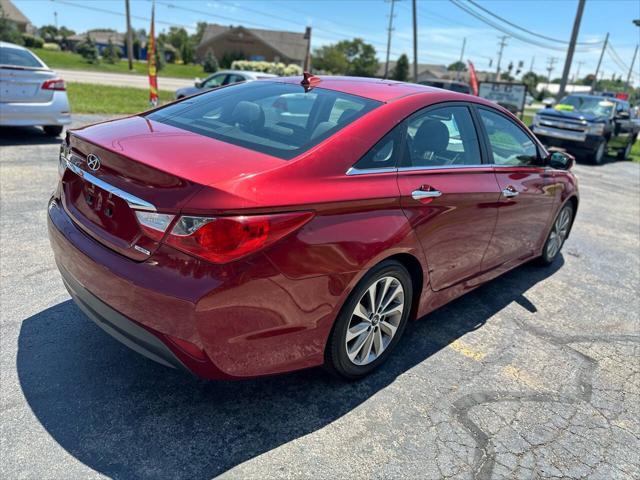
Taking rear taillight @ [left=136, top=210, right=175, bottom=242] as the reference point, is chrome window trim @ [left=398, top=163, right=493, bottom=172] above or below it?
above

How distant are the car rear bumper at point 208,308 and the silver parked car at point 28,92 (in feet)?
21.8

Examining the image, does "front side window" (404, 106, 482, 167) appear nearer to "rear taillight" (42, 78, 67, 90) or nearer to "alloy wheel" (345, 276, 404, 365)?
"alloy wheel" (345, 276, 404, 365)

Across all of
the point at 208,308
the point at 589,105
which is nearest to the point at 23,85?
the point at 208,308

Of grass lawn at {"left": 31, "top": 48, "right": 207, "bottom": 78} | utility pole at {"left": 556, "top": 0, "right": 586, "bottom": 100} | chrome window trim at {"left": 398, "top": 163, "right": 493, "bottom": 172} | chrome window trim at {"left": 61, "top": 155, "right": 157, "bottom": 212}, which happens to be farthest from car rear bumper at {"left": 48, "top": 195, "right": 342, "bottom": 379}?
grass lawn at {"left": 31, "top": 48, "right": 207, "bottom": 78}

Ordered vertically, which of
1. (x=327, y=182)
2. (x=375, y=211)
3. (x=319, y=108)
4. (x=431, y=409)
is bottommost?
(x=431, y=409)

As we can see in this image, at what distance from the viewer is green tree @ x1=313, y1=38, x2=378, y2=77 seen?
8344 cm

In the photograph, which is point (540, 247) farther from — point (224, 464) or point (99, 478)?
point (99, 478)

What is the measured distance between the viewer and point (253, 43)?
76.5m

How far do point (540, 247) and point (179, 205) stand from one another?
393 cm

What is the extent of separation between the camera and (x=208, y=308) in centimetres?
215

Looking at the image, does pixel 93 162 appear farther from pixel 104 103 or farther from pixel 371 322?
pixel 104 103

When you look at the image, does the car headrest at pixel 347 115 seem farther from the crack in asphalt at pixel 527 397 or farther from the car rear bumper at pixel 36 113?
the car rear bumper at pixel 36 113

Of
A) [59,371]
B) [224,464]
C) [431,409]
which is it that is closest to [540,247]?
[431,409]

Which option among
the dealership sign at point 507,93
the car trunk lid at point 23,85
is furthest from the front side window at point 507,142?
the dealership sign at point 507,93
